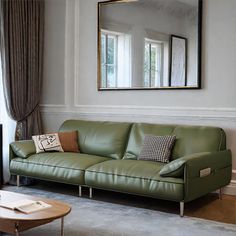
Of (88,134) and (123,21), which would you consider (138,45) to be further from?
(88,134)

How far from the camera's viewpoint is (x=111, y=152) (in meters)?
4.57

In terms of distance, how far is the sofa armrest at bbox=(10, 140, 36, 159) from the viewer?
14.8 feet

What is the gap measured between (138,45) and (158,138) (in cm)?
125

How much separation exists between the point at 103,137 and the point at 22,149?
0.92 m

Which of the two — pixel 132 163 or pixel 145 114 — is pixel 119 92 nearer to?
pixel 145 114

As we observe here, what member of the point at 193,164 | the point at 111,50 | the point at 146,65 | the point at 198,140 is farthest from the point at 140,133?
the point at 111,50

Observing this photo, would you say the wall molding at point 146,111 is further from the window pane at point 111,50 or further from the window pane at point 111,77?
the window pane at point 111,50

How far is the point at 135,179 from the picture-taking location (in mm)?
3719

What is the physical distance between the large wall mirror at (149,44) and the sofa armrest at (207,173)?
2.98 ft

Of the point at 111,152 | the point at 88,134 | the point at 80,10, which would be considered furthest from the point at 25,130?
the point at 80,10

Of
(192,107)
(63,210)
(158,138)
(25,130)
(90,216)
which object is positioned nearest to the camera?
(63,210)

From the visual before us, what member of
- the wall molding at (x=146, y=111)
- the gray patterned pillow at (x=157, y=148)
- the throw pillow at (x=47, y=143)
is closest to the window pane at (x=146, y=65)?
the wall molding at (x=146, y=111)

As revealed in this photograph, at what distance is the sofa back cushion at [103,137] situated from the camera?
4.57m

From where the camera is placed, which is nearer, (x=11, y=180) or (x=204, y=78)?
(x=204, y=78)
